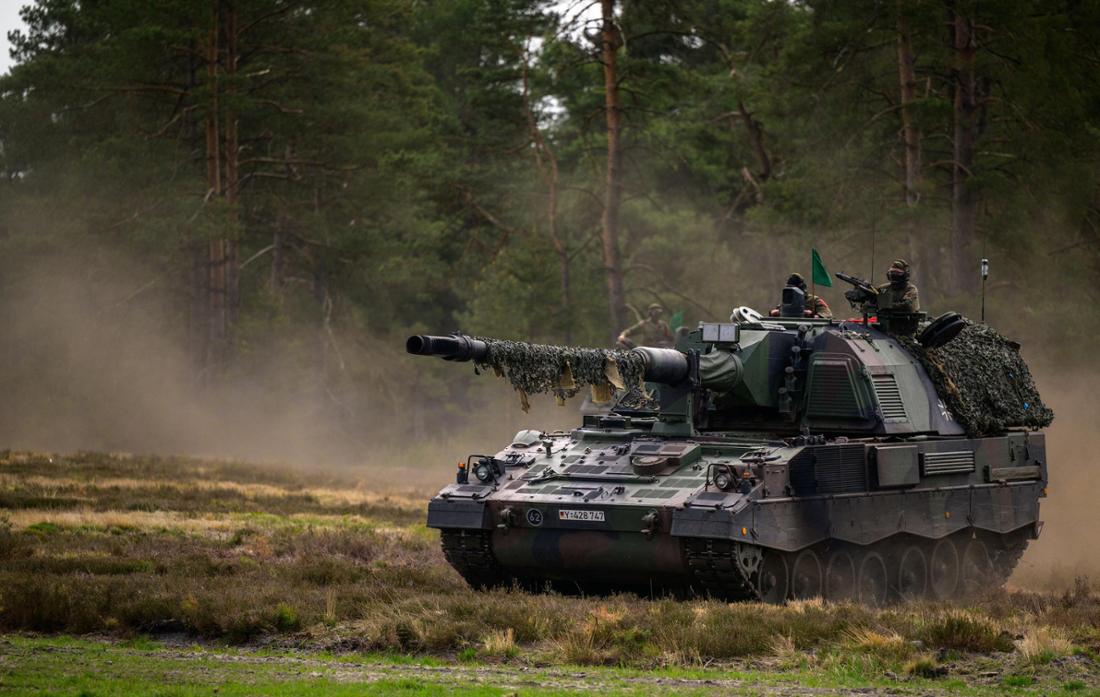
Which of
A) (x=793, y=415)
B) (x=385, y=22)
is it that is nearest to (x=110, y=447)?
(x=385, y=22)

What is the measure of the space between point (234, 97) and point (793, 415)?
84.4ft

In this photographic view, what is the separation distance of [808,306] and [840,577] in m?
4.09

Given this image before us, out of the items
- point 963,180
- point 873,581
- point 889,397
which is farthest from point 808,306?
point 963,180

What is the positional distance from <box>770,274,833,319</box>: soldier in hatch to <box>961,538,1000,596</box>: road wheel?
3138 millimetres

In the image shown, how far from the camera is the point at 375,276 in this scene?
50.2m

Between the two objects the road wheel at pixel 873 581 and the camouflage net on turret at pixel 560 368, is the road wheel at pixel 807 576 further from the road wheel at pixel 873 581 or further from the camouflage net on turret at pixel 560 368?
the camouflage net on turret at pixel 560 368

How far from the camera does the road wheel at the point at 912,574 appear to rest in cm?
1756

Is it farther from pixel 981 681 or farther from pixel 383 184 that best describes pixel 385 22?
pixel 981 681

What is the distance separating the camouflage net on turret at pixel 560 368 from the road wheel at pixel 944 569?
4.80 metres

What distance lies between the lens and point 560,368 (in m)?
14.8

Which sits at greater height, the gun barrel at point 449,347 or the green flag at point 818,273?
the green flag at point 818,273

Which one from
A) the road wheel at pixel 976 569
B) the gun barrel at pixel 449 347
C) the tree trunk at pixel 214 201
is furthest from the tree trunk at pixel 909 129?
the gun barrel at pixel 449 347

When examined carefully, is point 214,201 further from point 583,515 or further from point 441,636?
point 441,636

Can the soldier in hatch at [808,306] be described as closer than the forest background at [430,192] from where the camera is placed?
Yes
